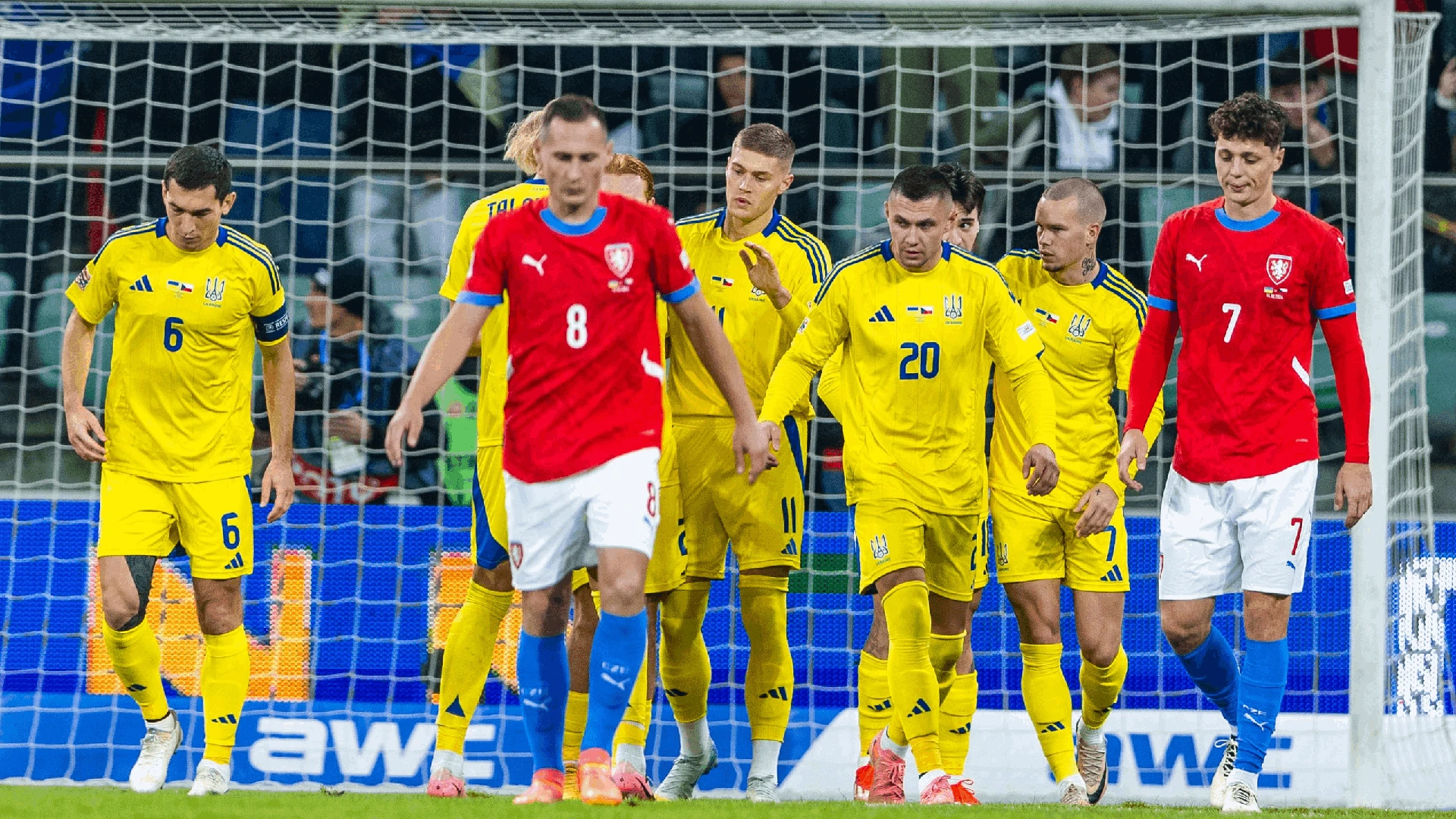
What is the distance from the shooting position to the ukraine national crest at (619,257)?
446 cm

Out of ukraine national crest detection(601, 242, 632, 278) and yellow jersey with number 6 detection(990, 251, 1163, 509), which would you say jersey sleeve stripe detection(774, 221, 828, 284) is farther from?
ukraine national crest detection(601, 242, 632, 278)

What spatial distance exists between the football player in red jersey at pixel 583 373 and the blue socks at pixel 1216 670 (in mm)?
1921

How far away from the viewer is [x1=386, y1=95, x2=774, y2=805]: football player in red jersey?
436 centimetres

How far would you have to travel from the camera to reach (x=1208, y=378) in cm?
514

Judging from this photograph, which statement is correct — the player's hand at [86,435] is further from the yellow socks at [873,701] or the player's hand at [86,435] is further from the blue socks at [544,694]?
the yellow socks at [873,701]

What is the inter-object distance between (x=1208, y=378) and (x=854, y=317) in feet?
3.70

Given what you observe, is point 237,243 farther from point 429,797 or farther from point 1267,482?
point 1267,482

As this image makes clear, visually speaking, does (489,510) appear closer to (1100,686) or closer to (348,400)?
(1100,686)

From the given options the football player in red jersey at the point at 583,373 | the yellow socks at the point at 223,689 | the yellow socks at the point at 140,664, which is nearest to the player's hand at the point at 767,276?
the football player in red jersey at the point at 583,373

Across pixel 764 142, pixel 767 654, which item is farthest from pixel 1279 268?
pixel 767 654

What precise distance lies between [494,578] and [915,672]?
4.75ft

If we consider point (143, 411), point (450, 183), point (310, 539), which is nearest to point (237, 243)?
point (143, 411)

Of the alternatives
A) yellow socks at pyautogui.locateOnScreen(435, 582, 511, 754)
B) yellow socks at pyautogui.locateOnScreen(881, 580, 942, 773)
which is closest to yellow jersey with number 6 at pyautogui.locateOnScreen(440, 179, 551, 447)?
yellow socks at pyautogui.locateOnScreen(435, 582, 511, 754)

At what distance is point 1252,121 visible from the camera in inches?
197
